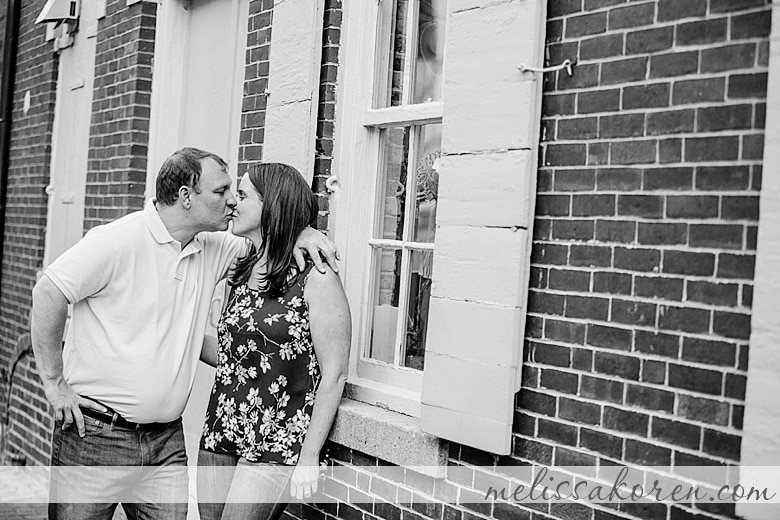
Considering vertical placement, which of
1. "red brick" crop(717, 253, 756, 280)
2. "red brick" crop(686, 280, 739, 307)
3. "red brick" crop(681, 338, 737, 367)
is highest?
"red brick" crop(717, 253, 756, 280)

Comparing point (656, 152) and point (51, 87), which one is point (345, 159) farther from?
point (51, 87)

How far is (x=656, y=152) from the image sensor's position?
301 centimetres

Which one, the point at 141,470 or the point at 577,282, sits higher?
the point at 577,282

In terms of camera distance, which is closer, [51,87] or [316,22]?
[316,22]

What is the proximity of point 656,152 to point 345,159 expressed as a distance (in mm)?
1809

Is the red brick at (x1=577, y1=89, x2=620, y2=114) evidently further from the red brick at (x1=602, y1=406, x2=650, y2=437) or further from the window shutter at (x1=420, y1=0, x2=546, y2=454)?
the red brick at (x1=602, y1=406, x2=650, y2=437)

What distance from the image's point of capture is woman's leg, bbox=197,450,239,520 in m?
3.98

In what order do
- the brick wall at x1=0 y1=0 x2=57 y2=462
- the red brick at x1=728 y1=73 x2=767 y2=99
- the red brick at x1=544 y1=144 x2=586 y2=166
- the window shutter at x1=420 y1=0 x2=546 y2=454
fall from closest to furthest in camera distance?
the red brick at x1=728 y1=73 x2=767 y2=99 → the red brick at x1=544 y1=144 x2=586 y2=166 → the window shutter at x1=420 y1=0 x2=546 y2=454 → the brick wall at x1=0 y1=0 x2=57 y2=462

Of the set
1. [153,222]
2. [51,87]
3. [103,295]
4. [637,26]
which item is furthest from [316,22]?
[51,87]

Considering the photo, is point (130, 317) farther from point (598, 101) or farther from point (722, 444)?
point (722, 444)

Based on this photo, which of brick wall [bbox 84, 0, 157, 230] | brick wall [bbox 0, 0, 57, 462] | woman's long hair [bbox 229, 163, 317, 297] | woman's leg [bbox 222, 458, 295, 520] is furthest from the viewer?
brick wall [bbox 0, 0, 57, 462]

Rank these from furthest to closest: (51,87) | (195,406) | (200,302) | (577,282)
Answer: (51,87) → (195,406) → (200,302) → (577,282)

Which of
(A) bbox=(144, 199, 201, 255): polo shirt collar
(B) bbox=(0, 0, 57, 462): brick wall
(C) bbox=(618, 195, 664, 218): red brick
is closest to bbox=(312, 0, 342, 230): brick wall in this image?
(A) bbox=(144, 199, 201, 255): polo shirt collar

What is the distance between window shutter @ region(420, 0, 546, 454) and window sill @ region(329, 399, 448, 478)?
0.34 feet
